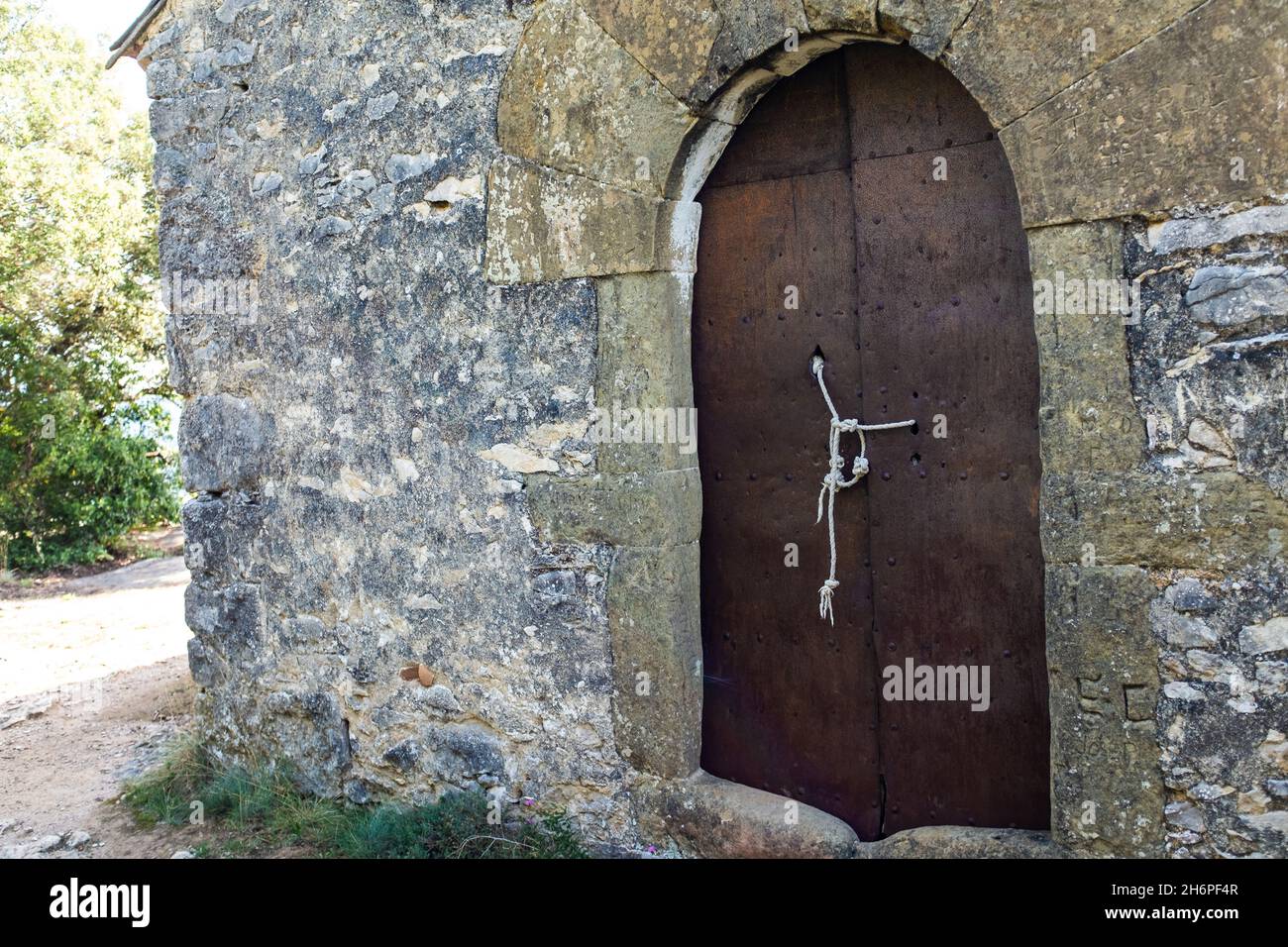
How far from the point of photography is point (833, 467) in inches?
127

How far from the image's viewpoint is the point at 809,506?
332 centimetres

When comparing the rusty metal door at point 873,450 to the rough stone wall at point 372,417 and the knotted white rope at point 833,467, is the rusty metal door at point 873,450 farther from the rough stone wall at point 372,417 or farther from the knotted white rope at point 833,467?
the rough stone wall at point 372,417

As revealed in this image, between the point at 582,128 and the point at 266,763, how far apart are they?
106 inches

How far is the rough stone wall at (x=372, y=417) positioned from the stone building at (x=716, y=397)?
0.7 inches

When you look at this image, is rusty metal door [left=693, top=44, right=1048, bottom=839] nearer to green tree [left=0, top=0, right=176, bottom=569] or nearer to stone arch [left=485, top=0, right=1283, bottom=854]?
stone arch [left=485, top=0, right=1283, bottom=854]

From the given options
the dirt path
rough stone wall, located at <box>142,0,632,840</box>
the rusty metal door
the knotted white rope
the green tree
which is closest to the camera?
the rusty metal door

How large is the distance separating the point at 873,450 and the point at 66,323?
32.8 ft

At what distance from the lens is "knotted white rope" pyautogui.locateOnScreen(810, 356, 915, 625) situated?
3.19 meters

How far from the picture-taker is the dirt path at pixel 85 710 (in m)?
4.16

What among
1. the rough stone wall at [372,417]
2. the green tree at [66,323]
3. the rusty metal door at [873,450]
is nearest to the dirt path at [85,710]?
the rough stone wall at [372,417]

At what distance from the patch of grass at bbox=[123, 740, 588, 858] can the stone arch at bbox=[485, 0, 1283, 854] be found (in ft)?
1.49

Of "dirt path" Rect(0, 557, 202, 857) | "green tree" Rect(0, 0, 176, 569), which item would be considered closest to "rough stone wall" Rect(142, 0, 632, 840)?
"dirt path" Rect(0, 557, 202, 857)

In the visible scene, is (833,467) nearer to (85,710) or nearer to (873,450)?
(873,450)
